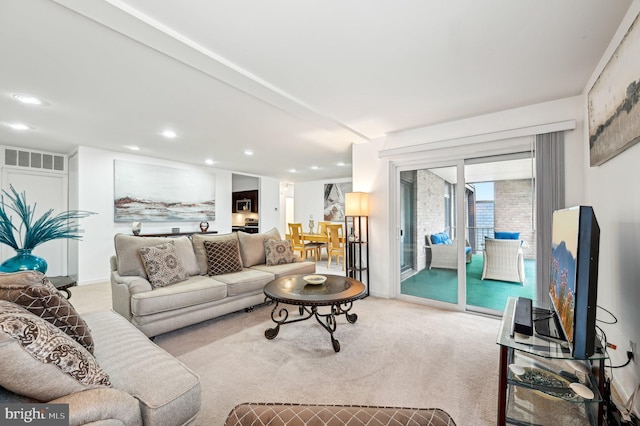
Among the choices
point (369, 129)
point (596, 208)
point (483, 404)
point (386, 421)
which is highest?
point (369, 129)

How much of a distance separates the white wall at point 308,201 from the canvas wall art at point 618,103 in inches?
267

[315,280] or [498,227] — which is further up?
[498,227]

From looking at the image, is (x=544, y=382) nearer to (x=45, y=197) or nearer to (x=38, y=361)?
(x=38, y=361)

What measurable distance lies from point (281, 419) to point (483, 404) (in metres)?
1.60

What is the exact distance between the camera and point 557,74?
2.32 m

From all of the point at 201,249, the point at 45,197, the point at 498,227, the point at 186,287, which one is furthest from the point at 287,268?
the point at 45,197

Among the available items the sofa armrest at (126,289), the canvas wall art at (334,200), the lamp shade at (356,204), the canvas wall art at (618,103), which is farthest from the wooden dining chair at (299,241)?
the canvas wall art at (618,103)

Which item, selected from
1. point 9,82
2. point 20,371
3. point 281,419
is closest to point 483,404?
point 281,419

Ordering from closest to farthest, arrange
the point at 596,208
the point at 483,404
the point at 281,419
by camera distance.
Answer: the point at 281,419 → the point at 483,404 → the point at 596,208

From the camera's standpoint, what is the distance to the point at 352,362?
221 centimetres

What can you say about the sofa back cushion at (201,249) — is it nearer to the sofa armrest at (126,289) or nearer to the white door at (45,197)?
the sofa armrest at (126,289)

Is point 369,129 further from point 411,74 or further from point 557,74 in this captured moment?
point 557,74

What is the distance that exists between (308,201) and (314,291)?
688 centimetres

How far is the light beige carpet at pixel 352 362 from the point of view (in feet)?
5.83
